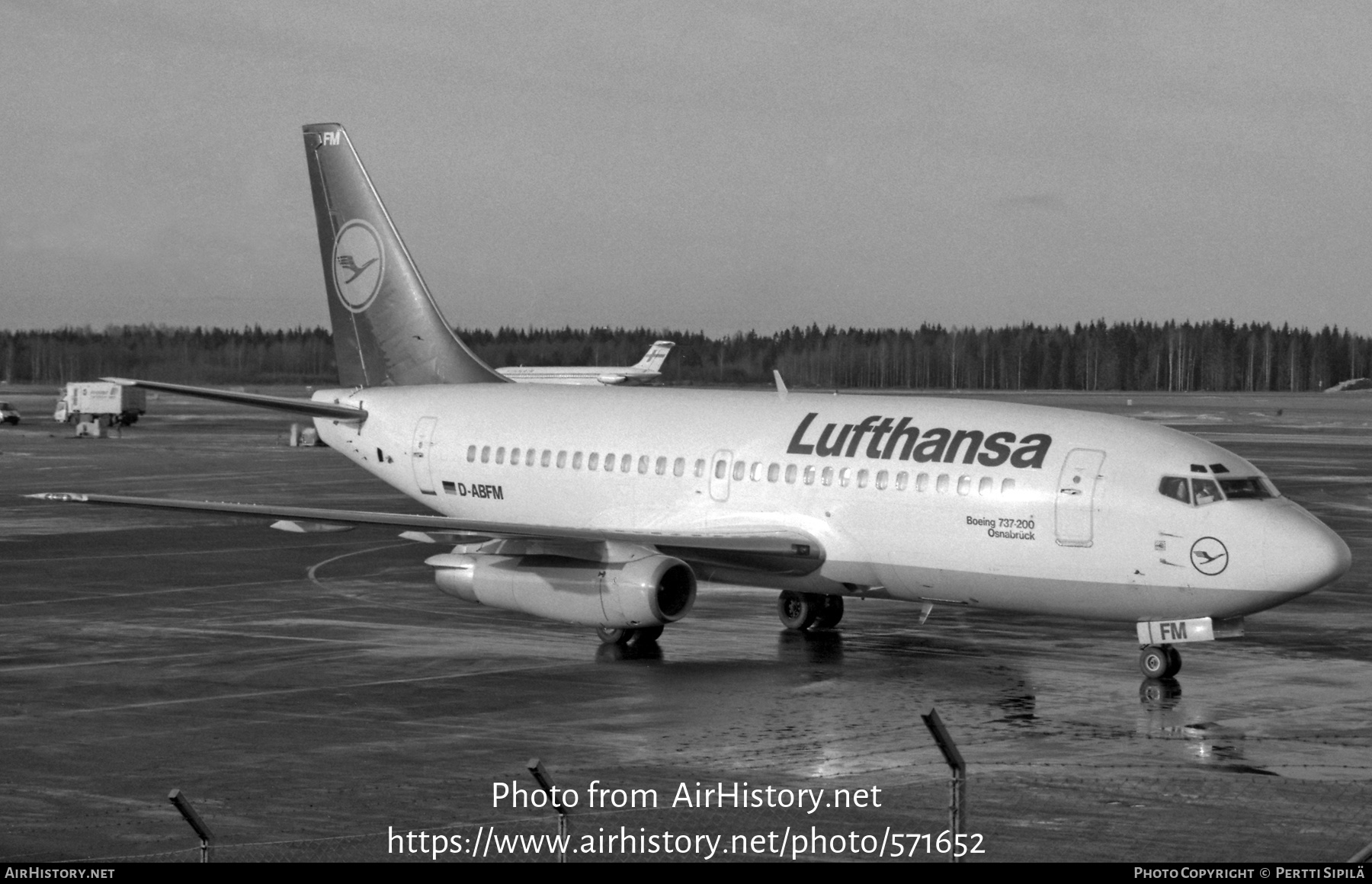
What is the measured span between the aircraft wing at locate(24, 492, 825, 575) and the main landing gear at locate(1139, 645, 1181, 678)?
5.24m

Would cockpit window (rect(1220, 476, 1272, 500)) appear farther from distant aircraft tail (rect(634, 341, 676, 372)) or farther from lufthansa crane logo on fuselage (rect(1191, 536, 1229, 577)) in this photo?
Result: distant aircraft tail (rect(634, 341, 676, 372))

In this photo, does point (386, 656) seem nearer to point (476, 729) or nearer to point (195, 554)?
point (476, 729)

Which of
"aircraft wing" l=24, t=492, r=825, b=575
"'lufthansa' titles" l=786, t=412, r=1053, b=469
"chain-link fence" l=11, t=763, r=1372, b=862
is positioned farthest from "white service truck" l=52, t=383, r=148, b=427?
"chain-link fence" l=11, t=763, r=1372, b=862

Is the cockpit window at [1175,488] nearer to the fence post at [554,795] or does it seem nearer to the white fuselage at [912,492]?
the white fuselage at [912,492]

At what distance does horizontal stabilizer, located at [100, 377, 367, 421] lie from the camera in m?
30.4

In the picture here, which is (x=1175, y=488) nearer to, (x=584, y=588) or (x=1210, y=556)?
(x=1210, y=556)

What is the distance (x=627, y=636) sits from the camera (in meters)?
26.6

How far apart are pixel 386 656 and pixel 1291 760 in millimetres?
13111

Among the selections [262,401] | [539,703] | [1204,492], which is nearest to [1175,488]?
[1204,492]

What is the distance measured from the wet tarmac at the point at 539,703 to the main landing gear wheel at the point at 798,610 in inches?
19.9

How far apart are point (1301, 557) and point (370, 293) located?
66.2ft

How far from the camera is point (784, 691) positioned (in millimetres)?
22938

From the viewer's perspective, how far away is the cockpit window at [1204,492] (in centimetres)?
2359

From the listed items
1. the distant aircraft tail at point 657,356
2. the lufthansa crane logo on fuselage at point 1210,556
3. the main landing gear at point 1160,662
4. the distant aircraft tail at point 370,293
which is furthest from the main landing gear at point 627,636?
the distant aircraft tail at point 657,356
